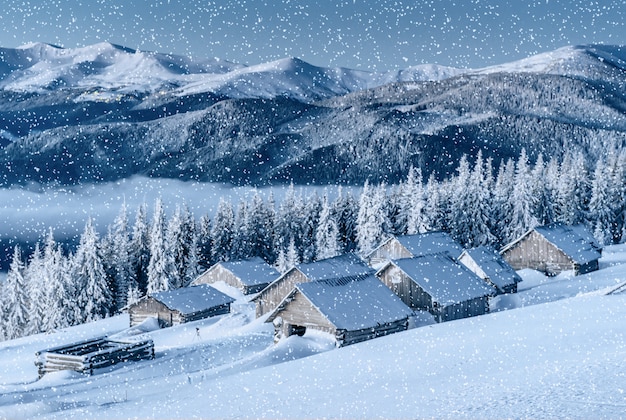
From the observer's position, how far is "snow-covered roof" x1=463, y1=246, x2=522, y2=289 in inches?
2255

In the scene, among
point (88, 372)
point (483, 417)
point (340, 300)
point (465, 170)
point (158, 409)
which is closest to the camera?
point (483, 417)

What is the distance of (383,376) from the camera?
2958cm

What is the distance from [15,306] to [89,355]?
41398 millimetres

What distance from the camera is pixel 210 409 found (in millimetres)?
25328

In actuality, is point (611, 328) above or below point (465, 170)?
below

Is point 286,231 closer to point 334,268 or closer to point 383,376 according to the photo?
point 334,268

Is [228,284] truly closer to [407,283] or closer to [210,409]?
[407,283]

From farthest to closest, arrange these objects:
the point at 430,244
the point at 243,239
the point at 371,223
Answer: the point at 243,239
the point at 371,223
the point at 430,244

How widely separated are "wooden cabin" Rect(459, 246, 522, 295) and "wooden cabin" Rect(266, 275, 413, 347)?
16054 mm

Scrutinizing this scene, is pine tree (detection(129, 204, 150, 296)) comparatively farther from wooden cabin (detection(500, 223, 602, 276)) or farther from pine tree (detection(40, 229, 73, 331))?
wooden cabin (detection(500, 223, 602, 276))

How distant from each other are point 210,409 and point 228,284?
44.5 meters

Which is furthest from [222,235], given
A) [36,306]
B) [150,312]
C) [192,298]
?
[150,312]

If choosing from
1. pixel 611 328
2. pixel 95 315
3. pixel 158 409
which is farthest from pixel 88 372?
pixel 95 315

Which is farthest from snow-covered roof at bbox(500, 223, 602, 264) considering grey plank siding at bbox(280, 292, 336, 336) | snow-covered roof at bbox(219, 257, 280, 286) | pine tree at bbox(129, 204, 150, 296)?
pine tree at bbox(129, 204, 150, 296)
